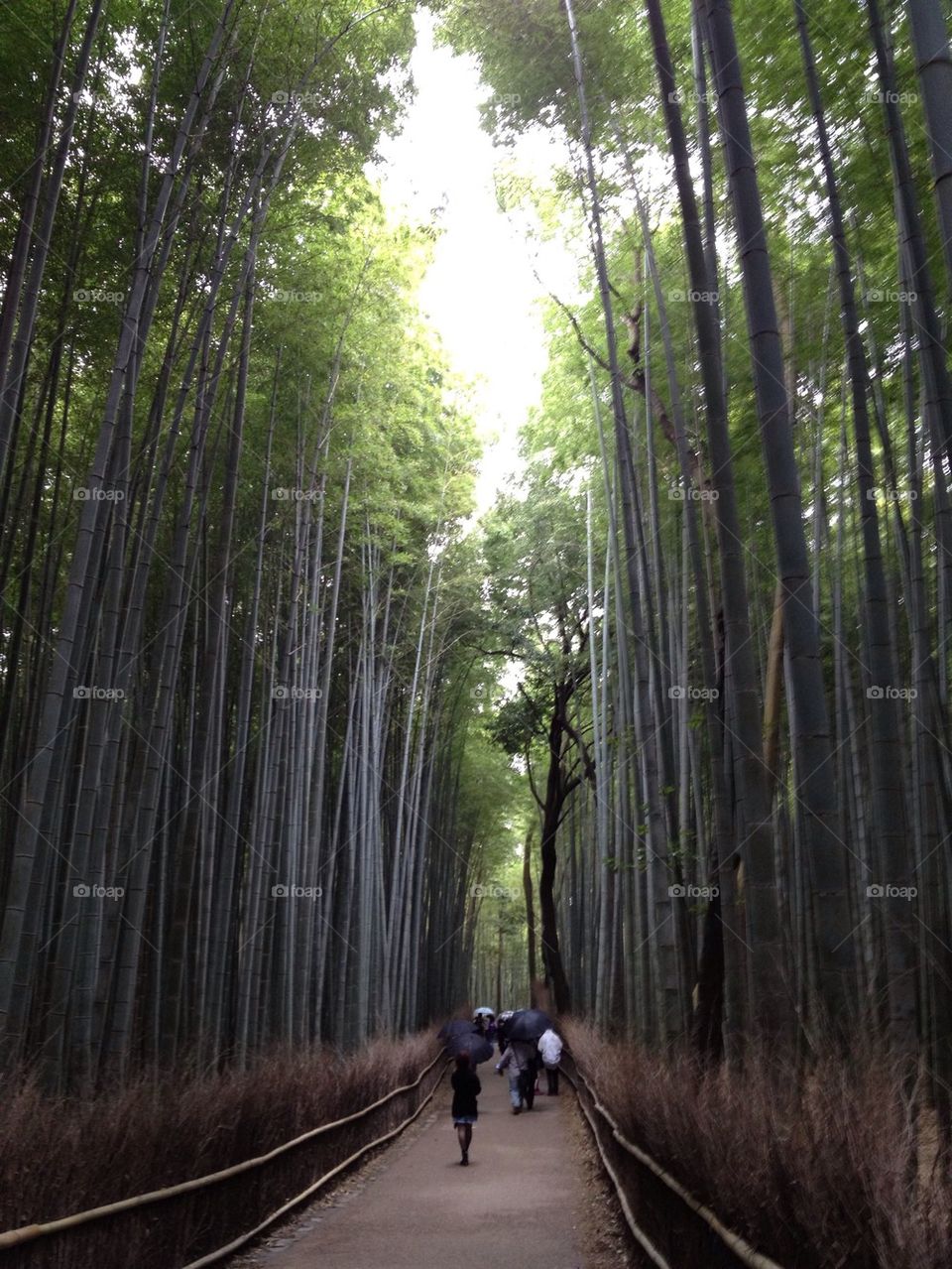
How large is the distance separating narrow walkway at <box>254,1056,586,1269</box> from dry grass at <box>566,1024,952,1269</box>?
1.14 metres

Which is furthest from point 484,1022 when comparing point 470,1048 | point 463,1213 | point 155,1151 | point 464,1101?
point 155,1151

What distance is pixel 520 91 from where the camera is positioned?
263 inches

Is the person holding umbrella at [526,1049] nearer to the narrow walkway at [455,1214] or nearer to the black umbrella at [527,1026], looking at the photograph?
the black umbrella at [527,1026]

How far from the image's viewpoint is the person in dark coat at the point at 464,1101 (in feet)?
23.4

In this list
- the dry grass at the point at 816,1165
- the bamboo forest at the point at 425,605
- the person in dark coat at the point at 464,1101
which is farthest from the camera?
the person in dark coat at the point at 464,1101

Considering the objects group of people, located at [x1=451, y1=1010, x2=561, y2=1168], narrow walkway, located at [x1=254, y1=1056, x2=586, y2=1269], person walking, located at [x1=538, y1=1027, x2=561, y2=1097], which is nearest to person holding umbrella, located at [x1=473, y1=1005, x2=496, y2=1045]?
person walking, located at [x1=538, y1=1027, x2=561, y2=1097]

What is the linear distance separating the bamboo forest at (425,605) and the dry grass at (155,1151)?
22 millimetres

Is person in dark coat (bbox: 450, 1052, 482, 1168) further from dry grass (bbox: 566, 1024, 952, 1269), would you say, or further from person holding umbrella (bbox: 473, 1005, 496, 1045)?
person holding umbrella (bbox: 473, 1005, 496, 1045)

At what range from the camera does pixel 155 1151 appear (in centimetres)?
358

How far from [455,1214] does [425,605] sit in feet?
23.2

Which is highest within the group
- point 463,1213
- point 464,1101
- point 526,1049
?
point 526,1049

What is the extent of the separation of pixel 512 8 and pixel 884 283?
2.68 meters

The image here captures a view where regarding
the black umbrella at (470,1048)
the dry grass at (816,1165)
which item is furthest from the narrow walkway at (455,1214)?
the dry grass at (816,1165)

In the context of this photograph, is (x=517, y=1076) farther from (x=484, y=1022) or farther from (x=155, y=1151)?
(x=155, y=1151)
